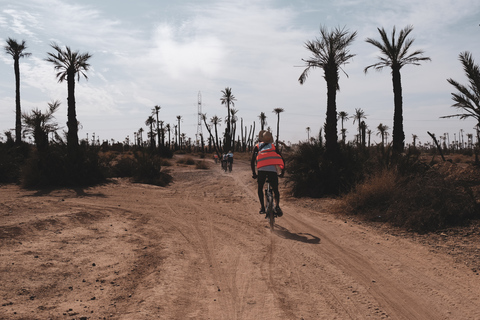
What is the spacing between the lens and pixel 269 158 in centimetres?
812

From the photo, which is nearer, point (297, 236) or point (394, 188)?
point (297, 236)

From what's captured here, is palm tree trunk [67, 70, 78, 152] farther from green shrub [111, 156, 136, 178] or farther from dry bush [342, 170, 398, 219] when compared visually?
dry bush [342, 170, 398, 219]

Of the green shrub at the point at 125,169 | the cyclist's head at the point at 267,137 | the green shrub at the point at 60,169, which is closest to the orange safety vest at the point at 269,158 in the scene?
the cyclist's head at the point at 267,137

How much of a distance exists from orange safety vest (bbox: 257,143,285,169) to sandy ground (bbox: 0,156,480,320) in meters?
1.49

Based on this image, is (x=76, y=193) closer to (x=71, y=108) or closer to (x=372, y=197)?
(x=71, y=108)

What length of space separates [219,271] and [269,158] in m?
3.30

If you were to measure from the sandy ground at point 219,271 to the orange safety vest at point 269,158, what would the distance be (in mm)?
1487

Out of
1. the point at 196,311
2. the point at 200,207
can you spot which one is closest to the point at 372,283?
the point at 196,311

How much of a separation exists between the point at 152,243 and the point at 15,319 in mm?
3320

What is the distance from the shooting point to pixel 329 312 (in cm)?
406

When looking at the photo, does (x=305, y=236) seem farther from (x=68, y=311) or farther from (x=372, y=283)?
(x=68, y=311)

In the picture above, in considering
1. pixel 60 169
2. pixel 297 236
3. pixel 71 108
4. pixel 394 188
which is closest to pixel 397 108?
pixel 394 188

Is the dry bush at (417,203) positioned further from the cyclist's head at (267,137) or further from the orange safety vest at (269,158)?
the cyclist's head at (267,137)

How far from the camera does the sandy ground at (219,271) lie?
4090mm
